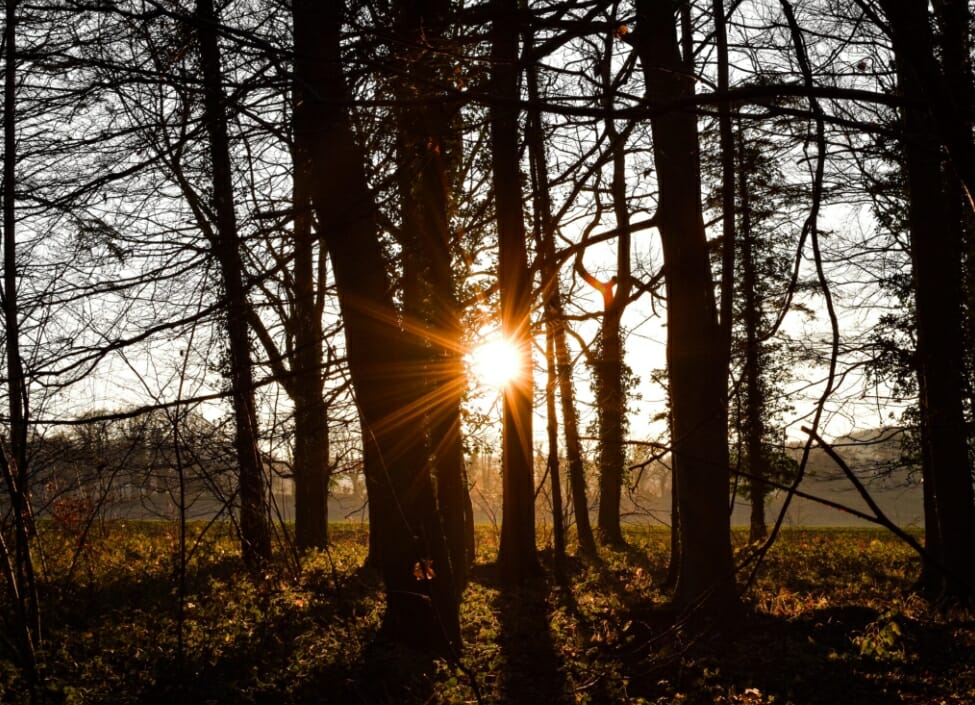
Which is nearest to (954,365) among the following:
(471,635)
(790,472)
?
(471,635)

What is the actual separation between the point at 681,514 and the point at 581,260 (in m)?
7.55

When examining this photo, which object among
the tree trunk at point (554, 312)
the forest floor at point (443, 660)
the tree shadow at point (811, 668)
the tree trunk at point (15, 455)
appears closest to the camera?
the tree trunk at point (15, 455)

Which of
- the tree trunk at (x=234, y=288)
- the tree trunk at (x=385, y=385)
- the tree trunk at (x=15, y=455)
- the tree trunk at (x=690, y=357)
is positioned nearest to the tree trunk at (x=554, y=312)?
the tree trunk at (x=690, y=357)

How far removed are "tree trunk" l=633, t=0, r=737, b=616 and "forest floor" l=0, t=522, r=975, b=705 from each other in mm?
777

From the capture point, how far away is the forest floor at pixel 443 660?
593 cm

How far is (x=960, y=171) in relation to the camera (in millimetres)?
1295

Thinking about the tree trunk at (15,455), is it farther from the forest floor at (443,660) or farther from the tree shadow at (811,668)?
the tree shadow at (811,668)

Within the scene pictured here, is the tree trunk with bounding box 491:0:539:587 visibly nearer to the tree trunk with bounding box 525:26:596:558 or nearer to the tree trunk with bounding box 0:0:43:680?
the tree trunk with bounding box 525:26:596:558

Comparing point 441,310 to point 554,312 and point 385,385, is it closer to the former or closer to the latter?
point 554,312

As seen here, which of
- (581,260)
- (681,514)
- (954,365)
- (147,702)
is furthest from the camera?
(581,260)

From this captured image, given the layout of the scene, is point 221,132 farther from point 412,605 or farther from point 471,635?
point 471,635

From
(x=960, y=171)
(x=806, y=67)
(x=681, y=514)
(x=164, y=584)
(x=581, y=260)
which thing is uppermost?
(x=581, y=260)

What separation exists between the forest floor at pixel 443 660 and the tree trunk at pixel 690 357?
777 mm

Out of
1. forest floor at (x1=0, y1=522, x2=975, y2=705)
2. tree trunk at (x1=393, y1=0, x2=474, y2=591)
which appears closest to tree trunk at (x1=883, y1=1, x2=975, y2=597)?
forest floor at (x1=0, y1=522, x2=975, y2=705)
